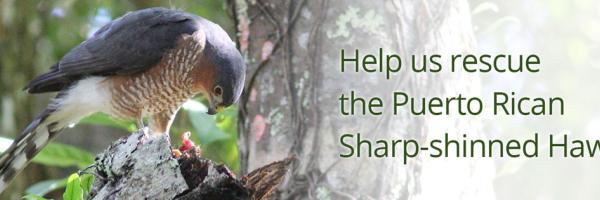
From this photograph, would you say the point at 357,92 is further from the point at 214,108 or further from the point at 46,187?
the point at 46,187

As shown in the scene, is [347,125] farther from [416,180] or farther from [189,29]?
[189,29]

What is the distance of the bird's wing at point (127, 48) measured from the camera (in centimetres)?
458

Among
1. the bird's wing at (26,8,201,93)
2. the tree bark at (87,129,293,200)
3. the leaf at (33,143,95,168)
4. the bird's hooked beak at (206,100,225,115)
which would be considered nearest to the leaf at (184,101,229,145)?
the bird's hooked beak at (206,100,225,115)

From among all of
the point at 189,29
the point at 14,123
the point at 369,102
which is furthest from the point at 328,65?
the point at 14,123

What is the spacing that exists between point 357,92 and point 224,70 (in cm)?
67

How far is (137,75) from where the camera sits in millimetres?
4691

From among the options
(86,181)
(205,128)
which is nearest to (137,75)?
(205,128)

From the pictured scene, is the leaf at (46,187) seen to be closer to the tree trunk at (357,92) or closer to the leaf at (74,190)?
the tree trunk at (357,92)

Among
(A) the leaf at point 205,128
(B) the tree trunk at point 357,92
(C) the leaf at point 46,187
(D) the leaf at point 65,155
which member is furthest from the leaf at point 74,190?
(D) the leaf at point 65,155

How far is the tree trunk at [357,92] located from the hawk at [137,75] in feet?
1.07

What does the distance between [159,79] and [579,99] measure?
11.2 ft

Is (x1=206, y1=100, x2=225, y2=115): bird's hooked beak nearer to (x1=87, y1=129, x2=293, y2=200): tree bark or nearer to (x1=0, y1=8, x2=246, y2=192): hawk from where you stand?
(x1=0, y1=8, x2=246, y2=192): hawk

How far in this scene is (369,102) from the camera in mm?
4004

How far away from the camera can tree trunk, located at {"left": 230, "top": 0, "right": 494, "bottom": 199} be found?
3.97 m
